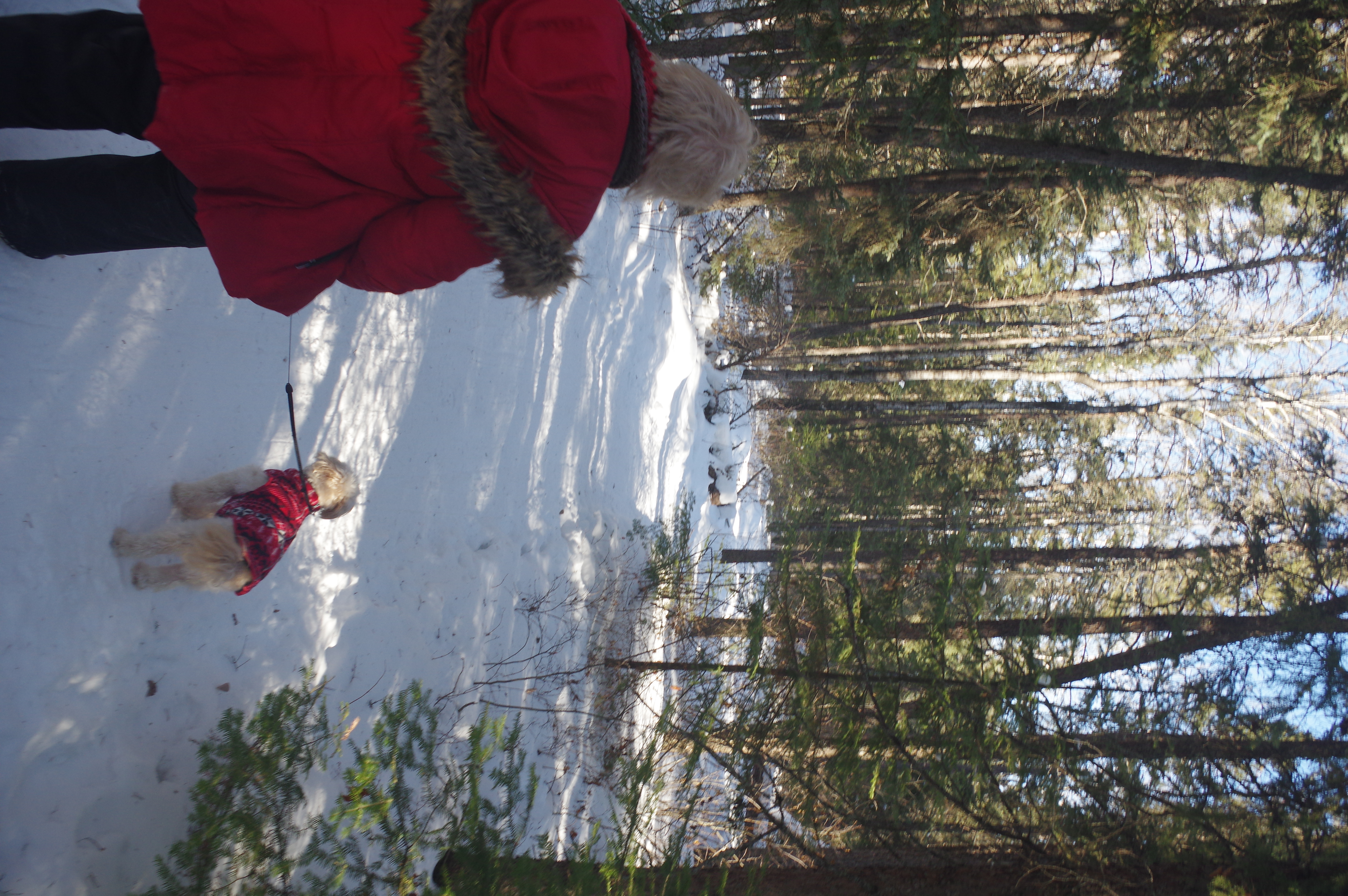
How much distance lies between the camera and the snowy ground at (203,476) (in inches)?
103

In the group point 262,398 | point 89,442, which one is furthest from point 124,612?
point 262,398

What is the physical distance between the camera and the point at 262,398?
144 inches

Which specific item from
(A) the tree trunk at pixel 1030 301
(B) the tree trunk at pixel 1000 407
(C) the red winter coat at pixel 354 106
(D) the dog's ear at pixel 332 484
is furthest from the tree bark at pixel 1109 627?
(B) the tree trunk at pixel 1000 407

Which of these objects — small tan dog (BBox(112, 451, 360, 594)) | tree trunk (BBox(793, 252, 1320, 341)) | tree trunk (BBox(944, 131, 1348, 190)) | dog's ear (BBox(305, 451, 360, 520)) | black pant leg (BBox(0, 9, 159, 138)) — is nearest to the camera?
black pant leg (BBox(0, 9, 159, 138))

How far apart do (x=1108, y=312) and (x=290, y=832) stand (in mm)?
12096

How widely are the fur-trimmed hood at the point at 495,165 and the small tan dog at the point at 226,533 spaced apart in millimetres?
1902

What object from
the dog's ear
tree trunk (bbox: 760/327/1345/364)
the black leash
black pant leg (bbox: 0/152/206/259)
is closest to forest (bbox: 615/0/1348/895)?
tree trunk (bbox: 760/327/1345/364)

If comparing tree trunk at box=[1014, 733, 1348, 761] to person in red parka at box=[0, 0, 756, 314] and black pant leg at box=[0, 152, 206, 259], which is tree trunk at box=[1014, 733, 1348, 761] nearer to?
person in red parka at box=[0, 0, 756, 314]

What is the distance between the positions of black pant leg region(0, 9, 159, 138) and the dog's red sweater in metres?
1.65

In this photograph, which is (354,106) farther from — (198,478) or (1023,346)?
(1023,346)

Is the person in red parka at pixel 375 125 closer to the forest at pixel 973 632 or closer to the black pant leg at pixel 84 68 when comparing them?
the black pant leg at pixel 84 68

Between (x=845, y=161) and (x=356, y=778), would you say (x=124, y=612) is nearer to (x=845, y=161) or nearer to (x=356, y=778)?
(x=356, y=778)

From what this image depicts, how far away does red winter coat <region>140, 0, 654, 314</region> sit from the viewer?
1532 millimetres

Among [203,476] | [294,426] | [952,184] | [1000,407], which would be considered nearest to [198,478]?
[203,476]
